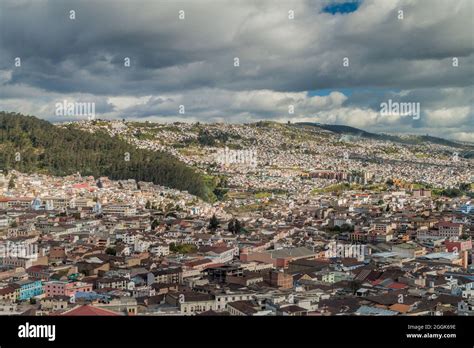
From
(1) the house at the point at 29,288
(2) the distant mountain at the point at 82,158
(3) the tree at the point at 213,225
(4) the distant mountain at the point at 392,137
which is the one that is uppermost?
(4) the distant mountain at the point at 392,137

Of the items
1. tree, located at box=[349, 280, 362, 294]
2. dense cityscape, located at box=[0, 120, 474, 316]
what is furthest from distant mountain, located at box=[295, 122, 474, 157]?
tree, located at box=[349, 280, 362, 294]

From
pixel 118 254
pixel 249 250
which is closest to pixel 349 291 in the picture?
pixel 249 250

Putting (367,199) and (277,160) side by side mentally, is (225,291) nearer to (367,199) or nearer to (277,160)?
(367,199)

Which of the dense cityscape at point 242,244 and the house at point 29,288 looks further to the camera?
the house at point 29,288

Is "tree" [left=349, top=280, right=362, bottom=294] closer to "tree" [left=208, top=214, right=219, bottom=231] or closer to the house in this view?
the house

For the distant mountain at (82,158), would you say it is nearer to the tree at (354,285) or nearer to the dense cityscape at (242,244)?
the dense cityscape at (242,244)

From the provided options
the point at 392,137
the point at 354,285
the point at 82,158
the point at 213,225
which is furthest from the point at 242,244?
the point at 392,137

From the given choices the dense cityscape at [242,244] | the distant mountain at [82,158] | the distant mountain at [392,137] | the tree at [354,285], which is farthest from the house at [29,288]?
the distant mountain at [392,137]

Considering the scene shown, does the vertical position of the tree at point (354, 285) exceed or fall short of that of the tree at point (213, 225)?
it falls short
